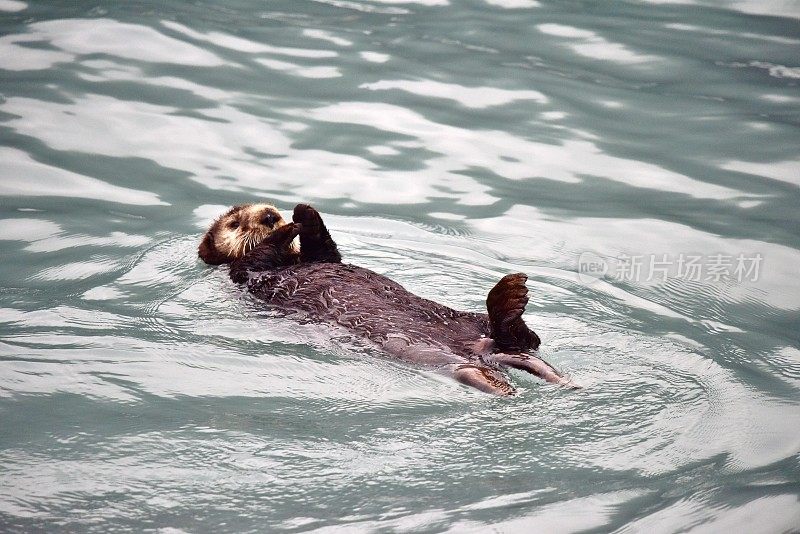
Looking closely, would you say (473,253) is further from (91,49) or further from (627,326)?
(91,49)

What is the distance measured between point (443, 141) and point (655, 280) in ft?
9.75

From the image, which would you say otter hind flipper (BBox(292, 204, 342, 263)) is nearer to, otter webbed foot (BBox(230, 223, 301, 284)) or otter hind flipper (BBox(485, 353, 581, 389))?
otter webbed foot (BBox(230, 223, 301, 284))

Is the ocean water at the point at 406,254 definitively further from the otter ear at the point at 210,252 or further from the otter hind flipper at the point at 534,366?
the otter ear at the point at 210,252

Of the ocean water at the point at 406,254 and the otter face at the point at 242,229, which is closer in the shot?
the ocean water at the point at 406,254

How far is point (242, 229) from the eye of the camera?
6570mm

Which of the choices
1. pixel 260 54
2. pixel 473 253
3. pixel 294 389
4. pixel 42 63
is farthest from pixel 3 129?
pixel 294 389

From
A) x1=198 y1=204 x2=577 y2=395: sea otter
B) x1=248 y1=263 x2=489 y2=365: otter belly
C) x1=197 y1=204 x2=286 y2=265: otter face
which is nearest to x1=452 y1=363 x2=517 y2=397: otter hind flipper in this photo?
x1=198 y1=204 x2=577 y2=395: sea otter

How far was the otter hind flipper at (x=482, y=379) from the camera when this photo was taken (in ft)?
15.8

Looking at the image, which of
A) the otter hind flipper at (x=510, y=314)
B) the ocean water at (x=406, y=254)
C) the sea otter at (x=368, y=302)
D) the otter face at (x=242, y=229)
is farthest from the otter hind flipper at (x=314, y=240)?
the otter hind flipper at (x=510, y=314)

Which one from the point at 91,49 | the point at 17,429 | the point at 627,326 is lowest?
the point at 17,429

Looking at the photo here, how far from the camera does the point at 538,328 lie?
595 centimetres

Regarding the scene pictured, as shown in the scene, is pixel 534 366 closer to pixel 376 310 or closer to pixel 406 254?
pixel 376 310

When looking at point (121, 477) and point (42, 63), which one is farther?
point (42, 63)

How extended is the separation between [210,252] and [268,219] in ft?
1.61
